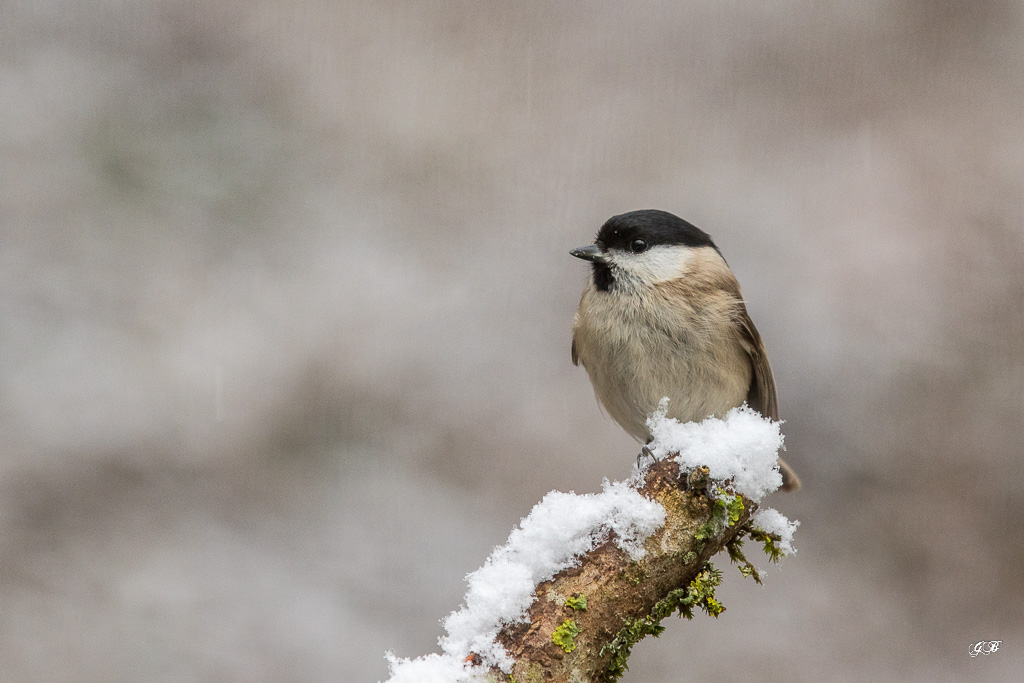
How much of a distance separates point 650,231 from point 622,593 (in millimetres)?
959

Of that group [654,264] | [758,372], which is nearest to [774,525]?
[758,372]

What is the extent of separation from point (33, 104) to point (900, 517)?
3.45m

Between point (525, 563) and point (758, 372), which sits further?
point (758, 372)

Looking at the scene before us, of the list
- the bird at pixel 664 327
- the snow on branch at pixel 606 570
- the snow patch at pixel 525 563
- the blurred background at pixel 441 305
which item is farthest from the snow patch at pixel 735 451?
the blurred background at pixel 441 305

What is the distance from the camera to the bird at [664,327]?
179 centimetres

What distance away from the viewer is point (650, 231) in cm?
187

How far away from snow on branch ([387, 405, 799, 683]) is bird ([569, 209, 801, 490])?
468 mm

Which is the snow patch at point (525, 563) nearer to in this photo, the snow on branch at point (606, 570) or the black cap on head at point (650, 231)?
the snow on branch at point (606, 570)

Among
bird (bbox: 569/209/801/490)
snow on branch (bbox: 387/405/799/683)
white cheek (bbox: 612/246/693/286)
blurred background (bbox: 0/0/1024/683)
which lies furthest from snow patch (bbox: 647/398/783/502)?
blurred background (bbox: 0/0/1024/683)

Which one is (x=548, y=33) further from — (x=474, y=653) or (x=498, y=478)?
(x=474, y=653)

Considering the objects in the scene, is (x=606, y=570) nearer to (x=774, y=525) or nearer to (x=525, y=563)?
(x=525, y=563)

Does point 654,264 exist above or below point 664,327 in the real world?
above

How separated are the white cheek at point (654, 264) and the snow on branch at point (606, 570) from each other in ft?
1.91

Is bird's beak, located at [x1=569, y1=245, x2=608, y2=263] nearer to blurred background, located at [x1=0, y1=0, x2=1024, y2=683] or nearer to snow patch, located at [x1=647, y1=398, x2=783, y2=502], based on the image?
snow patch, located at [x1=647, y1=398, x2=783, y2=502]
